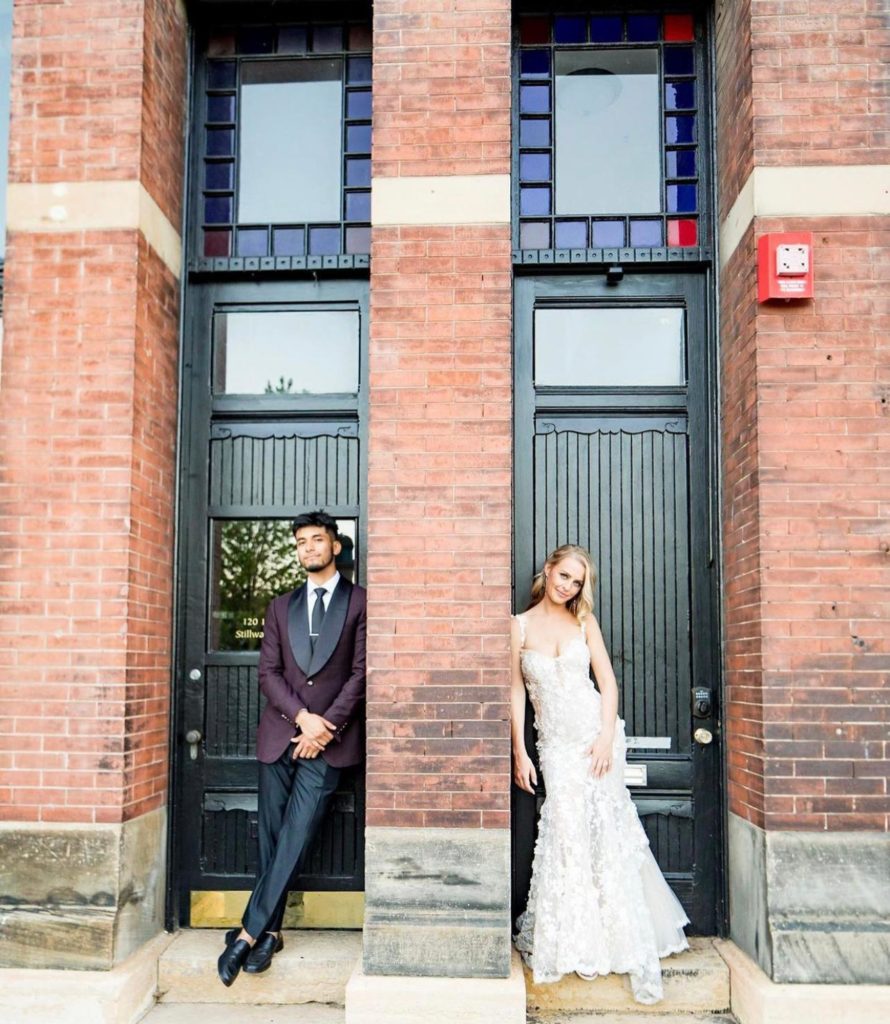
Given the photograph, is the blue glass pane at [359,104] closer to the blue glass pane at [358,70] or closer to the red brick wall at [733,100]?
the blue glass pane at [358,70]

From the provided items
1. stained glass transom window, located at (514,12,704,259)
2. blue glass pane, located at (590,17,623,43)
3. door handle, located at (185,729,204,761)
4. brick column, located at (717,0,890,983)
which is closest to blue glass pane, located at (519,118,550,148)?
stained glass transom window, located at (514,12,704,259)

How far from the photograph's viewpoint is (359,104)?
5.68 metres

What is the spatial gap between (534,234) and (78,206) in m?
2.37

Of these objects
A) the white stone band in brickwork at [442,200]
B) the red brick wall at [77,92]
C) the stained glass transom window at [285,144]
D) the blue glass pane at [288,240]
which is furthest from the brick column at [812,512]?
the red brick wall at [77,92]

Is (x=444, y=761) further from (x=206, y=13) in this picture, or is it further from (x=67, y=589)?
(x=206, y=13)

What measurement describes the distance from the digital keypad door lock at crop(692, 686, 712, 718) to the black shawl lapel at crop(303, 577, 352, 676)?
1.85 metres

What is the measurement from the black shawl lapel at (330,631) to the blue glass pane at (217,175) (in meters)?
2.44

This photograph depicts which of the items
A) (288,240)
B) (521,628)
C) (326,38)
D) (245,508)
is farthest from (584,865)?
(326,38)

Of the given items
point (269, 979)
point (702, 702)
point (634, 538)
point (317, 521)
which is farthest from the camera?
point (634, 538)

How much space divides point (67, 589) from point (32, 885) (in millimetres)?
1380

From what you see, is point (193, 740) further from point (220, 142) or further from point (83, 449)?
point (220, 142)

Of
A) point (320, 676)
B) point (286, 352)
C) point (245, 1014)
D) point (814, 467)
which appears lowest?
point (245, 1014)

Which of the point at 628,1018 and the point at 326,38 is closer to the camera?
the point at 628,1018

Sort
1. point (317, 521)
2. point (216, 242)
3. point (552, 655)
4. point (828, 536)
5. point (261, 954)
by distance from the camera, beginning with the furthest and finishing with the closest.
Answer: point (216, 242)
point (317, 521)
point (552, 655)
point (261, 954)
point (828, 536)
